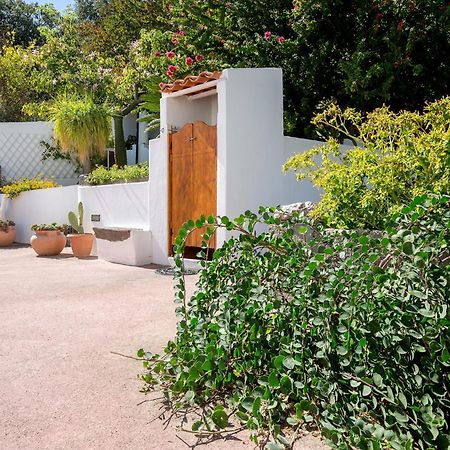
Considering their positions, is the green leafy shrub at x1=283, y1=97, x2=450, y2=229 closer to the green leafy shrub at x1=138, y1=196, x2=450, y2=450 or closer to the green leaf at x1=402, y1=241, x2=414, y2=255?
the green leafy shrub at x1=138, y1=196, x2=450, y2=450

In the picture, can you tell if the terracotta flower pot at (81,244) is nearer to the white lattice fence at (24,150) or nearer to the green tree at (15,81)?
the white lattice fence at (24,150)

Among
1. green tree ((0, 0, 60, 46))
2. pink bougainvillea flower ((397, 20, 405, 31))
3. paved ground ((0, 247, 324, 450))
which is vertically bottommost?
paved ground ((0, 247, 324, 450))

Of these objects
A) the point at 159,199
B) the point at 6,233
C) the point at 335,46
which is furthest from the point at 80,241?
the point at 335,46

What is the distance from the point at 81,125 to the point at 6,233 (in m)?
3.13

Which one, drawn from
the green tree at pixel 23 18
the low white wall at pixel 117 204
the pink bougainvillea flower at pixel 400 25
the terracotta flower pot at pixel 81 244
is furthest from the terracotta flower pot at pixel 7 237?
the green tree at pixel 23 18

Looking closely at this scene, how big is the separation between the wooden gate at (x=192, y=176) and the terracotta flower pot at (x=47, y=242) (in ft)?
9.61

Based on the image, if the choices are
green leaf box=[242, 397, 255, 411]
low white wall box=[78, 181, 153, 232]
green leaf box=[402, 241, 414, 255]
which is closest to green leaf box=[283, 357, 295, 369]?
green leaf box=[242, 397, 255, 411]

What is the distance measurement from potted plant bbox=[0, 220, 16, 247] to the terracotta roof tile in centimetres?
614

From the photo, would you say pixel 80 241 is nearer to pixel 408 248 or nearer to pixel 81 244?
pixel 81 244

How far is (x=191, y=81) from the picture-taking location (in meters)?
7.26

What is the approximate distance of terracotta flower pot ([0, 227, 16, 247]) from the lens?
460 inches

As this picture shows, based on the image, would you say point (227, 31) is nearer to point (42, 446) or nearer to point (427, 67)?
point (427, 67)

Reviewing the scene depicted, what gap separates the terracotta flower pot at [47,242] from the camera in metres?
9.53

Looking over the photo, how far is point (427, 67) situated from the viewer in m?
8.24
